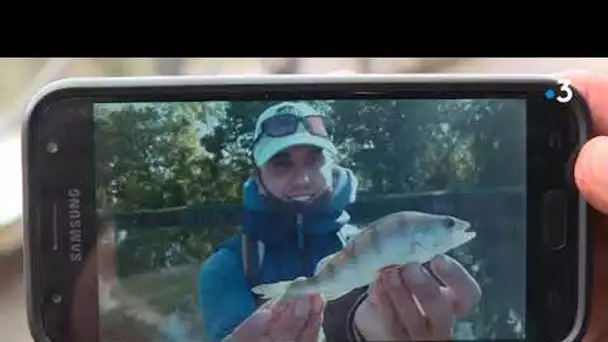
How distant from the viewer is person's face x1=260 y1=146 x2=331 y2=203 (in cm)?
34

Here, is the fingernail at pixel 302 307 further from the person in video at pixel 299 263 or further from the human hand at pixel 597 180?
the human hand at pixel 597 180

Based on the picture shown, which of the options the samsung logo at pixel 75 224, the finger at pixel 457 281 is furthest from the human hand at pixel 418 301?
the samsung logo at pixel 75 224

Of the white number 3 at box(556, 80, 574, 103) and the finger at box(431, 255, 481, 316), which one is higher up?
the white number 3 at box(556, 80, 574, 103)

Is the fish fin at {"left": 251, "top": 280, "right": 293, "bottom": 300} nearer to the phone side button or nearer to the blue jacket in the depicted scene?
the blue jacket

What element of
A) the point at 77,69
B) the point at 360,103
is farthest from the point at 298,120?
the point at 77,69

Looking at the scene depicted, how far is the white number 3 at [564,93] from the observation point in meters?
0.34

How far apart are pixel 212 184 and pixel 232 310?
54 millimetres

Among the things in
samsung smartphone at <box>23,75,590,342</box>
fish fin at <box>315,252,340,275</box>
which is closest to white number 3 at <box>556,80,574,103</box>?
samsung smartphone at <box>23,75,590,342</box>

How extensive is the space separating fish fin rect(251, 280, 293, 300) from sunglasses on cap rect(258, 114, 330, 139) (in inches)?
2.4

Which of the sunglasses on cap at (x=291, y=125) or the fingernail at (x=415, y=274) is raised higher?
the sunglasses on cap at (x=291, y=125)

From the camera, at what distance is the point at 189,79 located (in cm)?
33

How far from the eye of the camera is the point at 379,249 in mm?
350
